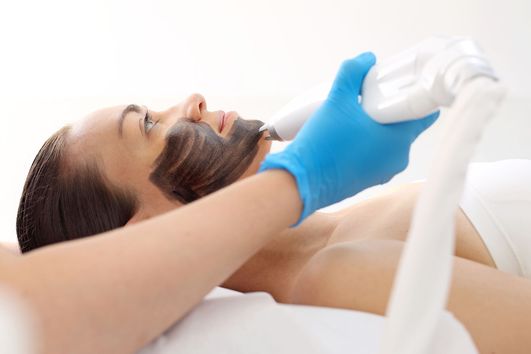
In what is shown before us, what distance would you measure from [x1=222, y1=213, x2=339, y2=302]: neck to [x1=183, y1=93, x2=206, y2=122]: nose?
0.28 meters

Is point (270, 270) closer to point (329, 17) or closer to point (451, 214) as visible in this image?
point (451, 214)

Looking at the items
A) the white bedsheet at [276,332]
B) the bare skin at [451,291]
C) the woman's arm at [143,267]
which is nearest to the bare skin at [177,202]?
the bare skin at [451,291]

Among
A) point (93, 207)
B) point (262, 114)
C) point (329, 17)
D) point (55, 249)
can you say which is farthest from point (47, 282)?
point (329, 17)

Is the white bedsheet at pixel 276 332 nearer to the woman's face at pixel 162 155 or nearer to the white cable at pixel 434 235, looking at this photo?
the white cable at pixel 434 235

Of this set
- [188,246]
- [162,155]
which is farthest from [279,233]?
[188,246]

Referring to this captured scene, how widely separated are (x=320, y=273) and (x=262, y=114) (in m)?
1.19

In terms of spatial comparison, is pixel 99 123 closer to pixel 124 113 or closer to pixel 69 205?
pixel 124 113

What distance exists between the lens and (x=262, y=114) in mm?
2117

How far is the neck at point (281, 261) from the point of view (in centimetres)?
117

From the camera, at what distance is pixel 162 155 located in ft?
3.88

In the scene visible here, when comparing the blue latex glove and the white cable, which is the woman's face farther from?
the white cable

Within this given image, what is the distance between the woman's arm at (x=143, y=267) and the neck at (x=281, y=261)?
1.26ft

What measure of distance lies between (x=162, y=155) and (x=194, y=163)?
0.06 meters

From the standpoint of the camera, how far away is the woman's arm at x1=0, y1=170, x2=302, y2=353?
656mm
